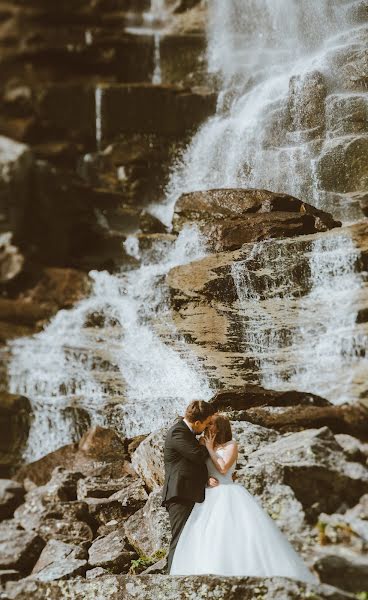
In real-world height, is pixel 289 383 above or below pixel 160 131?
below

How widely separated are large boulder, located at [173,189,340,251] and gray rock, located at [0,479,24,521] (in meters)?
3.31

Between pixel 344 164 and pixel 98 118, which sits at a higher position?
pixel 98 118

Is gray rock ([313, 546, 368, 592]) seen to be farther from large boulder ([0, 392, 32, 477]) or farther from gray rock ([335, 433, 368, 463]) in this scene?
large boulder ([0, 392, 32, 477])

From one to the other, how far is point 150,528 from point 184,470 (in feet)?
3.17

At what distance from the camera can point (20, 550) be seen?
544 cm

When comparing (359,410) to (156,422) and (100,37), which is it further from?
(100,37)

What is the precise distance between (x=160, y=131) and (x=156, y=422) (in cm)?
549

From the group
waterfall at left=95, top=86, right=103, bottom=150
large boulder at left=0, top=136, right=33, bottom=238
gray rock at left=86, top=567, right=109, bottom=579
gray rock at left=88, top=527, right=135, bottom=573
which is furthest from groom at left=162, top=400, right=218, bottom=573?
waterfall at left=95, top=86, right=103, bottom=150

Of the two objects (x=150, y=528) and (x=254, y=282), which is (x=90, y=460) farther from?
(x=254, y=282)

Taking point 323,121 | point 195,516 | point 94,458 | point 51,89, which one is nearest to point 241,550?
point 195,516

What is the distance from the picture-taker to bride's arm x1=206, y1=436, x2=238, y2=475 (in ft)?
13.8

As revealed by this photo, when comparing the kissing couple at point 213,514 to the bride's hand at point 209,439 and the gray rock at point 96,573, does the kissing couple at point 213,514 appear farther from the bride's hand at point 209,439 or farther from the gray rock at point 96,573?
the gray rock at point 96,573

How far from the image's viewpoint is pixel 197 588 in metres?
4.17

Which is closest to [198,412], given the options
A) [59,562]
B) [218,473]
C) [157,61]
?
[218,473]
